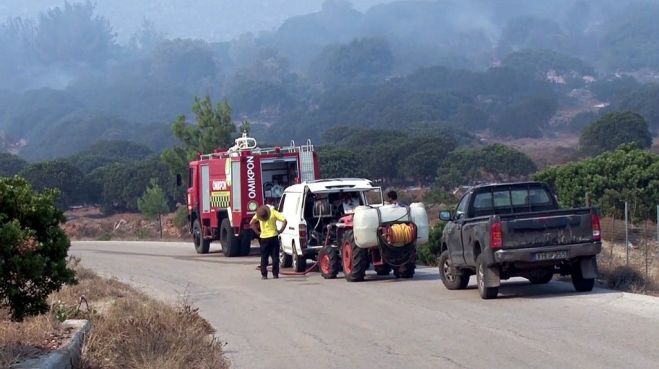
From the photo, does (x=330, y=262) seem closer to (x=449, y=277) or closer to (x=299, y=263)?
(x=299, y=263)

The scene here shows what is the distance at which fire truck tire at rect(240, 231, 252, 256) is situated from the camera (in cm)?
3072

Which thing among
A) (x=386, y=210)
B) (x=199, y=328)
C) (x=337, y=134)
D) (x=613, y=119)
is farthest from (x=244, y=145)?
(x=337, y=134)

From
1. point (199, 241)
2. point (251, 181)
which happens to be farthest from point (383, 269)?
point (199, 241)

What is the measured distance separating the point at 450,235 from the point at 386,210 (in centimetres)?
282

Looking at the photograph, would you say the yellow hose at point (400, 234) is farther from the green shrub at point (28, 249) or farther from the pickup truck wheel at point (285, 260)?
the green shrub at point (28, 249)

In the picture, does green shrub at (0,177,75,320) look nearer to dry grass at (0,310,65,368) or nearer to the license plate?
dry grass at (0,310,65,368)

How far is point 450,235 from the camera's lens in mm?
19125

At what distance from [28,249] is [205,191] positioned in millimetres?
23054

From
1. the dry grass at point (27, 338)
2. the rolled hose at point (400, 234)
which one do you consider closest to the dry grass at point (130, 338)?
the dry grass at point (27, 338)

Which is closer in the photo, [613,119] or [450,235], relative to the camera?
[450,235]

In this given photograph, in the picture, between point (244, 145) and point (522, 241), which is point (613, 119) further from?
point (522, 241)

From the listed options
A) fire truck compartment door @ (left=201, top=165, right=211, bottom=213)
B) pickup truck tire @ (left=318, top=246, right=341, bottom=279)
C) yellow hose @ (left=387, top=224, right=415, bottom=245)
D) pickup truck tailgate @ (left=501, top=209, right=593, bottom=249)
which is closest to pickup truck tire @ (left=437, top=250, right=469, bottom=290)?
yellow hose @ (left=387, top=224, right=415, bottom=245)

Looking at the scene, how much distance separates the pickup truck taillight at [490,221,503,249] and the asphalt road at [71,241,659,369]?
0.90 m

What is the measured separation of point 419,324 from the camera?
15258 mm
